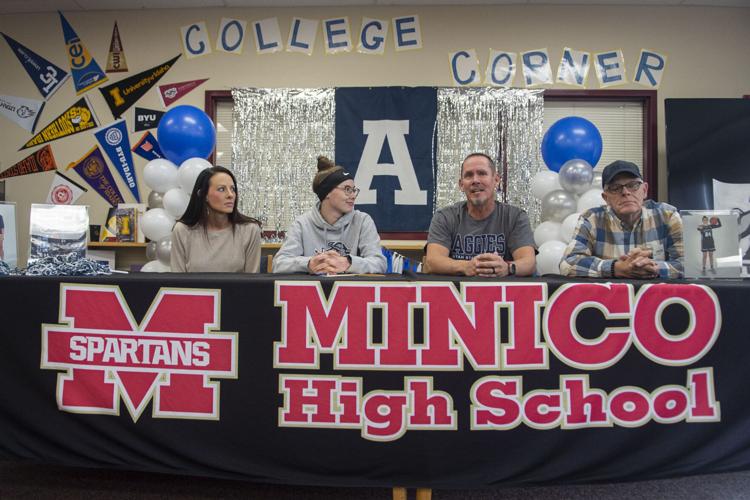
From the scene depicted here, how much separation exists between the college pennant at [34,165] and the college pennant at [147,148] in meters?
0.72

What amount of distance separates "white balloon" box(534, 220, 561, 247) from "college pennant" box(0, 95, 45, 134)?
4.02 meters

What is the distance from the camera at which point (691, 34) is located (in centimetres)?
356

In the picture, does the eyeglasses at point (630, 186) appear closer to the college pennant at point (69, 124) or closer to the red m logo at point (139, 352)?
the red m logo at point (139, 352)

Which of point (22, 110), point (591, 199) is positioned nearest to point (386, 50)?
point (591, 199)

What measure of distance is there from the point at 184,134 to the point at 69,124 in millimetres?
1446

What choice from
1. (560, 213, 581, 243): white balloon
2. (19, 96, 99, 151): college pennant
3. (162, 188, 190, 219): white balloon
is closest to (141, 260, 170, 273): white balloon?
(162, 188, 190, 219): white balloon

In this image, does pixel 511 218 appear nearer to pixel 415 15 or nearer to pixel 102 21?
pixel 415 15

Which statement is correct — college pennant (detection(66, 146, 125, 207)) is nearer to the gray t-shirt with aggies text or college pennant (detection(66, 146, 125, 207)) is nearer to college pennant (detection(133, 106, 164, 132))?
college pennant (detection(133, 106, 164, 132))

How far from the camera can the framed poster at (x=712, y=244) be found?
1.42 meters

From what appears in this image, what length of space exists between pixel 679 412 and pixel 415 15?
3.32 metres

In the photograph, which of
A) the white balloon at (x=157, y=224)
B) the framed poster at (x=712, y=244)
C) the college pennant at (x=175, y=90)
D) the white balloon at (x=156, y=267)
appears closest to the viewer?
the framed poster at (x=712, y=244)

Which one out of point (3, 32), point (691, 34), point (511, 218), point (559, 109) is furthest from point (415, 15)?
point (3, 32)

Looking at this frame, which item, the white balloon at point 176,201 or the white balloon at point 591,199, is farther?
the white balloon at point 176,201

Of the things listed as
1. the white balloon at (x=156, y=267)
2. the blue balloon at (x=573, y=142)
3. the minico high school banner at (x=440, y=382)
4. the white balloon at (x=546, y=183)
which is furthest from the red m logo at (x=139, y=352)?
the blue balloon at (x=573, y=142)
